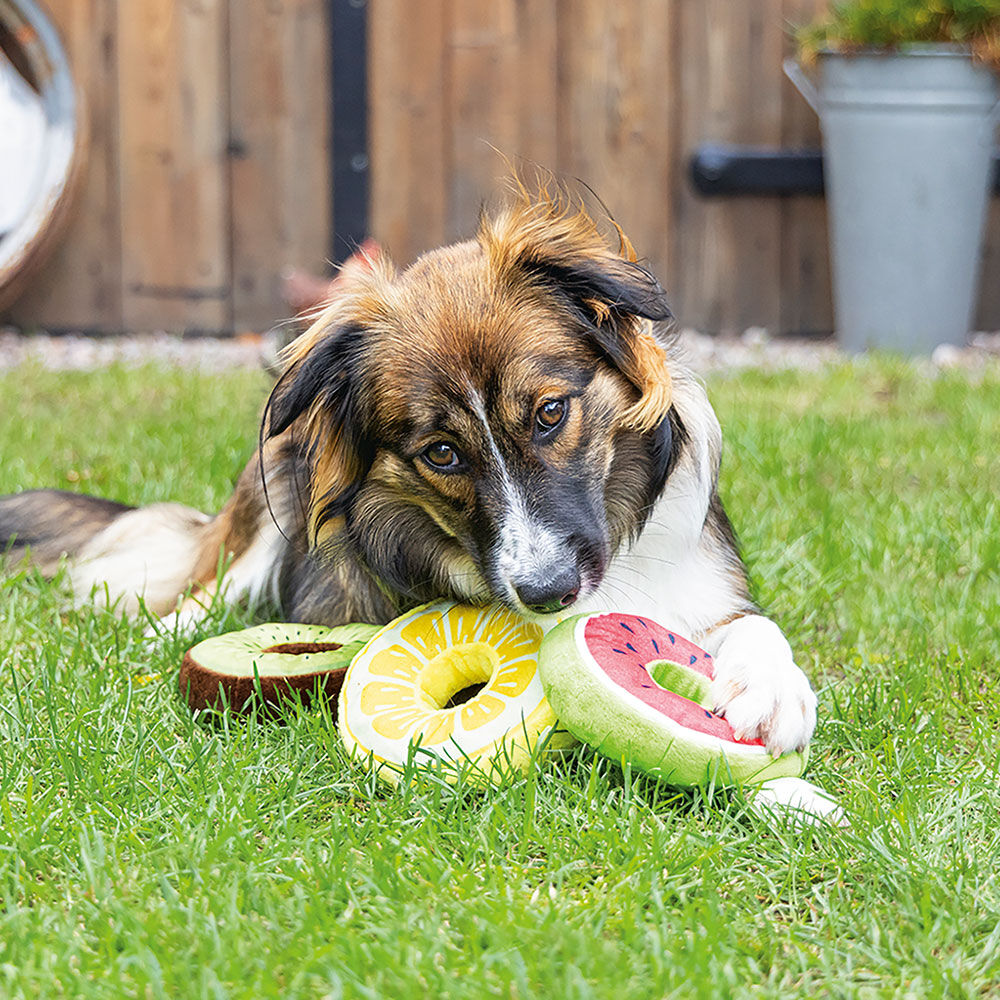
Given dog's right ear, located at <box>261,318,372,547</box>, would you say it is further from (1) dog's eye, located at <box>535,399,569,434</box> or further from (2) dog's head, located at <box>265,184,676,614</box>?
(1) dog's eye, located at <box>535,399,569,434</box>

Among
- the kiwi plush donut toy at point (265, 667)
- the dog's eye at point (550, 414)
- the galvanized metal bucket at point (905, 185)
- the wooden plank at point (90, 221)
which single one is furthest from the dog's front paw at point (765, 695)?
the wooden plank at point (90, 221)

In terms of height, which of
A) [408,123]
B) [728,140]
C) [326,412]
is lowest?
[326,412]

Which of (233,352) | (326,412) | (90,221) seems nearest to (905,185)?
(233,352)

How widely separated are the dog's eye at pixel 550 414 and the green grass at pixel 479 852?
69 centimetres

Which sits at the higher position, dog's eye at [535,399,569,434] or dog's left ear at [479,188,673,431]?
dog's left ear at [479,188,673,431]

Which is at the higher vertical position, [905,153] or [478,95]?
[478,95]

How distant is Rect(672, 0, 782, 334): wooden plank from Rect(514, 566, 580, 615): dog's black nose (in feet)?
20.3

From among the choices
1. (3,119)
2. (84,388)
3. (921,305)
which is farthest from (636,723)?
(3,119)

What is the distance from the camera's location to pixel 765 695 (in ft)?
8.37

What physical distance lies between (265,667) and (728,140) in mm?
6411

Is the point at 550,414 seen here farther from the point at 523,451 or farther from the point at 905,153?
the point at 905,153

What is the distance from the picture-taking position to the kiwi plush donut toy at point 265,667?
2.92 metres

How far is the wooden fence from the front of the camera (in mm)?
7977

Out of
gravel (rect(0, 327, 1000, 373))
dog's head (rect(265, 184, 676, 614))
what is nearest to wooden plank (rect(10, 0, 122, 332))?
gravel (rect(0, 327, 1000, 373))
